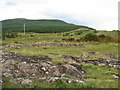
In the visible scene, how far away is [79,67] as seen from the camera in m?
25.2

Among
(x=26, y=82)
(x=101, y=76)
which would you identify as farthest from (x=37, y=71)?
(x=101, y=76)

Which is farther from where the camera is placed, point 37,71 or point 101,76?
point 101,76

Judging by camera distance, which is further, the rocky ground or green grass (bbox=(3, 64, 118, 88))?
the rocky ground

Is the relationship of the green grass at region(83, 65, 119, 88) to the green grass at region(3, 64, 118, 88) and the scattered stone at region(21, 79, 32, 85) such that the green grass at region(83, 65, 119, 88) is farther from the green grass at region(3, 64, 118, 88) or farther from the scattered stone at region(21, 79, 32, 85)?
the scattered stone at region(21, 79, 32, 85)

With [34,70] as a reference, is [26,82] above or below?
below

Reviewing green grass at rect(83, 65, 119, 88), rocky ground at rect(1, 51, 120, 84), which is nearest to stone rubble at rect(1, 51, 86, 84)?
rocky ground at rect(1, 51, 120, 84)

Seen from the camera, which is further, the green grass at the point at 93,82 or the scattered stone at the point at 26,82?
the scattered stone at the point at 26,82

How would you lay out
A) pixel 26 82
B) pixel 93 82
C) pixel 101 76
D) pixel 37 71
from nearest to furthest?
pixel 26 82, pixel 93 82, pixel 37 71, pixel 101 76

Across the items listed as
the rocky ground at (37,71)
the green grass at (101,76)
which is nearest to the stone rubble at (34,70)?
the rocky ground at (37,71)

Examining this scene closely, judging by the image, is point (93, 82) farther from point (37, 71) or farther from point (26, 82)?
point (37, 71)

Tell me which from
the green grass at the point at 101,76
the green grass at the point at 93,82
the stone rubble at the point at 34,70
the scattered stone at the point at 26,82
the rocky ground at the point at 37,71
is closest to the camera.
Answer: the green grass at the point at 93,82

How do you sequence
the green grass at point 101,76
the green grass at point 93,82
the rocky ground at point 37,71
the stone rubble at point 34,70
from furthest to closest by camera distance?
the stone rubble at point 34,70 → the rocky ground at point 37,71 → the green grass at point 101,76 → the green grass at point 93,82

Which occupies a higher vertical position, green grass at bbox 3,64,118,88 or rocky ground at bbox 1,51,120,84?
rocky ground at bbox 1,51,120,84

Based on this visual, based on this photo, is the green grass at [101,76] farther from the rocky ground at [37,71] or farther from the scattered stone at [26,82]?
the scattered stone at [26,82]
